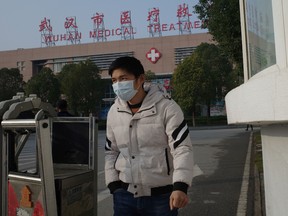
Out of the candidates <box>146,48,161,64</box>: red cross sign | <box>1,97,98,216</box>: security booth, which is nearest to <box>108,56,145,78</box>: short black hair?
<box>1,97,98,216</box>: security booth

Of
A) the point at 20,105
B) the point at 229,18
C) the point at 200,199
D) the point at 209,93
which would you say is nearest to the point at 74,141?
the point at 20,105

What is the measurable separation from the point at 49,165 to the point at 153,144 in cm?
66

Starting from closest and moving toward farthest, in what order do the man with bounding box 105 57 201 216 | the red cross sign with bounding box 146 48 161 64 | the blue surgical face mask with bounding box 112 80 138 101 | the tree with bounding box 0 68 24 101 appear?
1. the man with bounding box 105 57 201 216
2. the blue surgical face mask with bounding box 112 80 138 101
3. the tree with bounding box 0 68 24 101
4. the red cross sign with bounding box 146 48 161 64

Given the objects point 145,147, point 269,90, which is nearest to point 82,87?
point 145,147

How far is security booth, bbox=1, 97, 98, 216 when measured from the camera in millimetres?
2365

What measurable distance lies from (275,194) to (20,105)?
1.86 m

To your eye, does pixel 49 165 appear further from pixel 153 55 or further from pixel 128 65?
pixel 153 55

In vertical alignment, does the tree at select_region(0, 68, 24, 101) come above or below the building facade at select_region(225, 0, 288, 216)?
above

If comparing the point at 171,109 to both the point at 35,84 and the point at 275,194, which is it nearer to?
the point at 275,194

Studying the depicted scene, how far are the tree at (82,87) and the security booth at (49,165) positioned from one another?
3640cm

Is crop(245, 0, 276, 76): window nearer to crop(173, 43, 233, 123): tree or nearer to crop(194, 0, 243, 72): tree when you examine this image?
crop(194, 0, 243, 72): tree

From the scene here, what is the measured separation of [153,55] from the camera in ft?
180

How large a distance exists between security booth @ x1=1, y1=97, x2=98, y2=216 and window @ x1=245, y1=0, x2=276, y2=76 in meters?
1.30

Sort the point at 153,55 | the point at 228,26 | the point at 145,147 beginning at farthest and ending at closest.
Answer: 1. the point at 153,55
2. the point at 228,26
3. the point at 145,147
